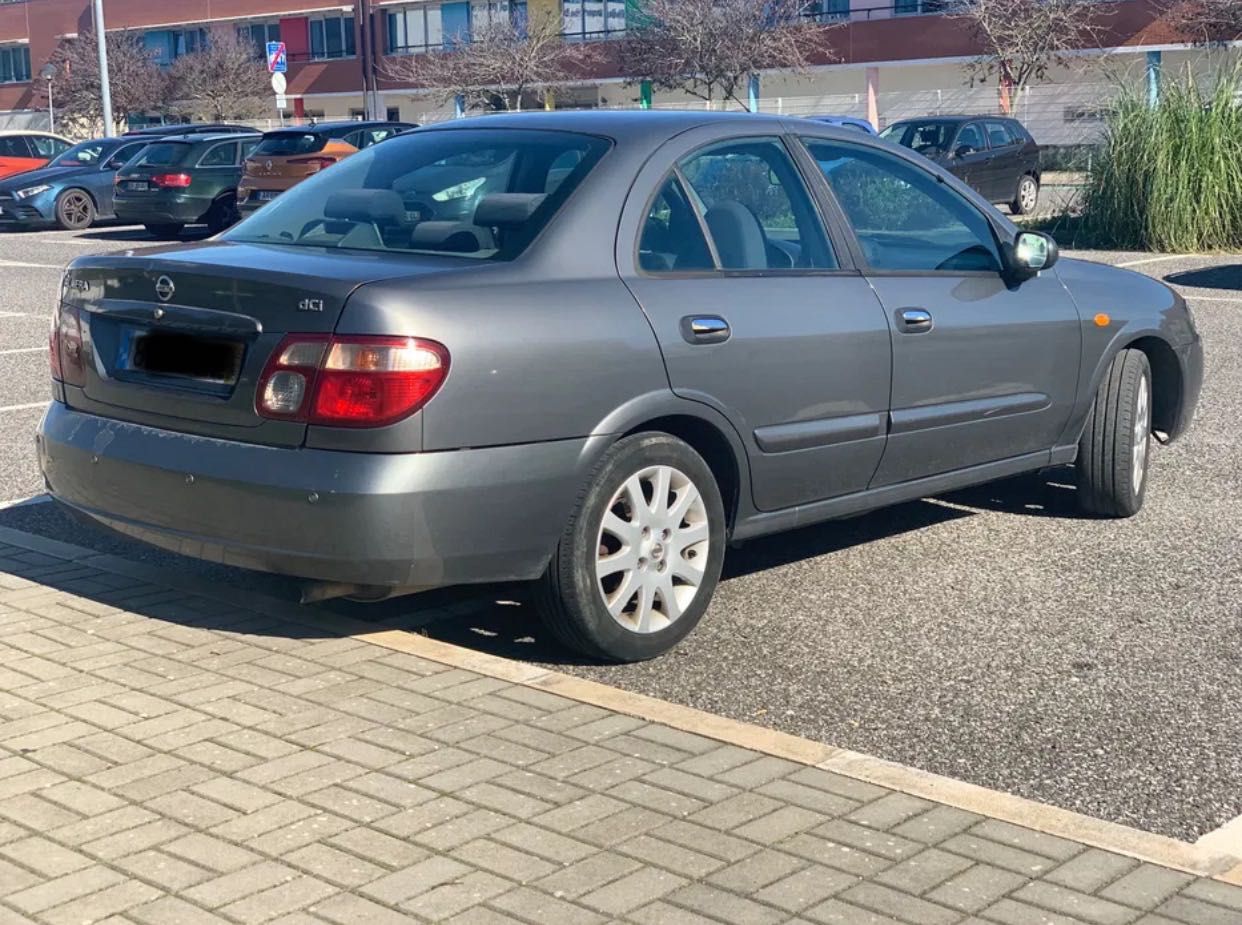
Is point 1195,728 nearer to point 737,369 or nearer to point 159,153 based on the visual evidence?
point 737,369

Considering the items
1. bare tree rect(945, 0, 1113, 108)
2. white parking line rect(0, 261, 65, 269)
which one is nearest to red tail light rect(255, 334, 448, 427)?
white parking line rect(0, 261, 65, 269)

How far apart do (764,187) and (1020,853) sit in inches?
108

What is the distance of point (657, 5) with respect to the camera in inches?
1992

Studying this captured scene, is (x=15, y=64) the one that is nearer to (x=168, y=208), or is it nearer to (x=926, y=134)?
(x=168, y=208)

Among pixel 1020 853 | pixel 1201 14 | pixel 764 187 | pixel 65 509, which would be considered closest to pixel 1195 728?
pixel 1020 853

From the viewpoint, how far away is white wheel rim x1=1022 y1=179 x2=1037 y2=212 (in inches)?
1134

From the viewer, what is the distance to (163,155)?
80.1 ft

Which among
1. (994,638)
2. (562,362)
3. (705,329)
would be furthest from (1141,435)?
(562,362)

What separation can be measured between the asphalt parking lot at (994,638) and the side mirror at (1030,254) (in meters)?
1.08

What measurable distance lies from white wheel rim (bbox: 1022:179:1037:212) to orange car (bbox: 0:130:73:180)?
17.0 metres

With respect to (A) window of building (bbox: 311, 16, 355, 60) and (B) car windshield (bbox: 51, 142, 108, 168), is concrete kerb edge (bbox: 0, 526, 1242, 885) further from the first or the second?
(A) window of building (bbox: 311, 16, 355, 60)

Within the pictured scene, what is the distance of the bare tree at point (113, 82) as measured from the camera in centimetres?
6431

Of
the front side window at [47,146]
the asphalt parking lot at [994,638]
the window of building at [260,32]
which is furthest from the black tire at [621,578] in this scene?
the window of building at [260,32]

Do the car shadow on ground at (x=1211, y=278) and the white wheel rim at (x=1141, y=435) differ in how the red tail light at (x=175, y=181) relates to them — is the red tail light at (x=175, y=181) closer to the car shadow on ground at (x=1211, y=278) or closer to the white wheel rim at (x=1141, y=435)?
the car shadow on ground at (x=1211, y=278)
